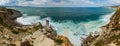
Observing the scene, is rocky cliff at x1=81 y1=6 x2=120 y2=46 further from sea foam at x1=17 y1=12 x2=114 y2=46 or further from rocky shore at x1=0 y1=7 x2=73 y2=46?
rocky shore at x1=0 y1=7 x2=73 y2=46

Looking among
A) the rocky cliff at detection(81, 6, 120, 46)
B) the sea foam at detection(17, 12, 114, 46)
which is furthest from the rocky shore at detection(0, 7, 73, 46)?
the rocky cliff at detection(81, 6, 120, 46)

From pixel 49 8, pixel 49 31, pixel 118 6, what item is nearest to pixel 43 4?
pixel 49 8

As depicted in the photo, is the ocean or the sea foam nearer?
the sea foam

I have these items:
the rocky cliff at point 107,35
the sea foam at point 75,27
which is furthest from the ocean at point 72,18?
the rocky cliff at point 107,35

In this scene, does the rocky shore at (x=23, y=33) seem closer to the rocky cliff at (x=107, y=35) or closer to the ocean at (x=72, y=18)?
the ocean at (x=72, y=18)

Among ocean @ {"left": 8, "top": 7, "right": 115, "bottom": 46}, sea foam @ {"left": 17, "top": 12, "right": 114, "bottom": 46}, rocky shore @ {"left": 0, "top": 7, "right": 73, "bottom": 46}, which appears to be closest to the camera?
rocky shore @ {"left": 0, "top": 7, "right": 73, "bottom": 46}

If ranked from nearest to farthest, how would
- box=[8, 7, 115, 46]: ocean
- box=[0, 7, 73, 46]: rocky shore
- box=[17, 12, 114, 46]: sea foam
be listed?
box=[0, 7, 73, 46]: rocky shore
box=[17, 12, 114, 46]: sea foam
box=[8, 7, 115, 46]: ocean

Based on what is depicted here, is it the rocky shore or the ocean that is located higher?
the ocean
